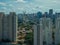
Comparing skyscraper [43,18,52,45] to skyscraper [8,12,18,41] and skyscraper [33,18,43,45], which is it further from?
skyscraper [8,12,18,41]

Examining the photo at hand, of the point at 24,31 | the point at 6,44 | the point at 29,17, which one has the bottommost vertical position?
the point at 6,44

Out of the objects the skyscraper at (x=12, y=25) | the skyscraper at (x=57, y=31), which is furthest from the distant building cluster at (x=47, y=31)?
the skyscraper at (x=12, y=25)

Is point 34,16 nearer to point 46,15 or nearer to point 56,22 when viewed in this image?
point 46,15

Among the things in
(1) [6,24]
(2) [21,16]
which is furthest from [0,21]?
(2) [21,16]

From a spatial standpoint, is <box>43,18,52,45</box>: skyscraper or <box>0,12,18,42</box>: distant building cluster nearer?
<box>43,18,52,45</box>: skyscraper

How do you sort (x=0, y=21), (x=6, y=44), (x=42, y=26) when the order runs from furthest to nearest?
(x=0, y=21)
(x=6, y=44)
(x=42, y=26)

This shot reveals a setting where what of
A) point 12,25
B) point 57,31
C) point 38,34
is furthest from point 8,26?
point 57,31

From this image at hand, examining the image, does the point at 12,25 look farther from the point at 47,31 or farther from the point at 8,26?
the point at 47,31

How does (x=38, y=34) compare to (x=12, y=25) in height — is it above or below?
→ below

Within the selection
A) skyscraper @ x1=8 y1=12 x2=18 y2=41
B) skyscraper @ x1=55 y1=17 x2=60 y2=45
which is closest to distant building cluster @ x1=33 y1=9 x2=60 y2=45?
skyscraper @ x1=55 y1=17 x2=60 y2=45
